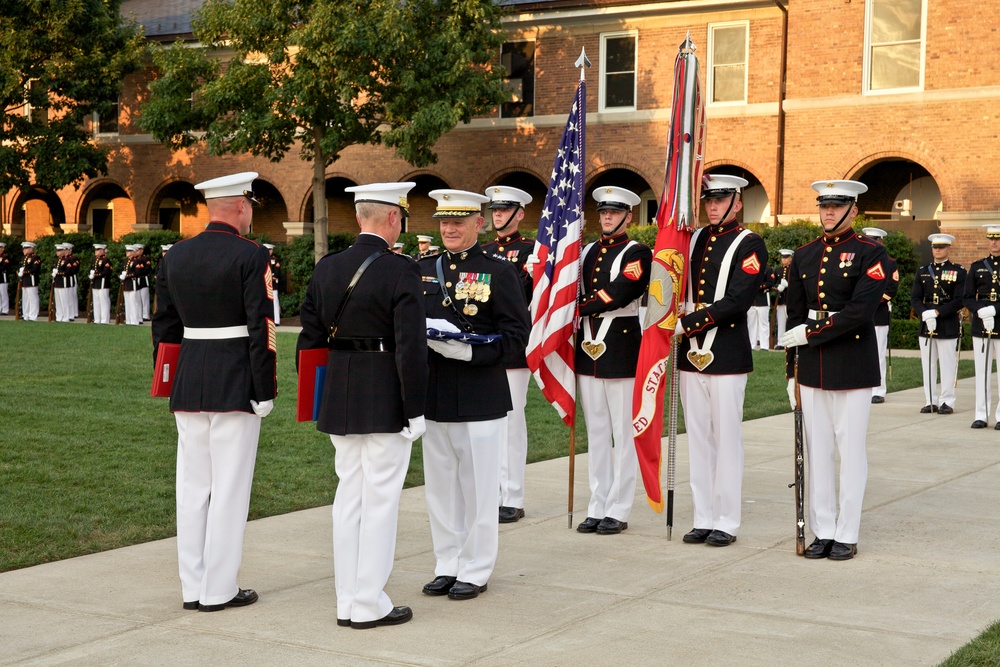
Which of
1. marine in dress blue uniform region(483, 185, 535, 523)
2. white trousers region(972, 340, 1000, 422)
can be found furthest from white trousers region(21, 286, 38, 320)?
marine in dress blue uniform region(483, 185, 535, 523)

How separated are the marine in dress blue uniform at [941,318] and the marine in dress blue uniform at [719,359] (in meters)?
8.00

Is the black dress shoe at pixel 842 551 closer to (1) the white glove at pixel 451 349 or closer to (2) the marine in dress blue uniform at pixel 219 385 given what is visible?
(1) the white glove at pixel 451 349

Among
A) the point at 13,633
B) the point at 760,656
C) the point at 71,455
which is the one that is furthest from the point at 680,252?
the point at 71,455

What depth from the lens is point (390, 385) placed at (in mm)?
5668

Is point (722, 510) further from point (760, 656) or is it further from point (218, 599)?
point (218, 599)

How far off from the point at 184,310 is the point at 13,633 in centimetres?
172

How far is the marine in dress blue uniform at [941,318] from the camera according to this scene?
14.6 m

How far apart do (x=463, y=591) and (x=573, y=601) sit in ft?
1.88

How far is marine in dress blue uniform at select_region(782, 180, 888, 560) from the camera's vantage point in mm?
7152

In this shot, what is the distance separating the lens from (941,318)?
14.9m

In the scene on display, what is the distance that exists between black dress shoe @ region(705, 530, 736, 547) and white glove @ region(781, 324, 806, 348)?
1260 millimetres

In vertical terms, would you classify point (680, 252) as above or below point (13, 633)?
above

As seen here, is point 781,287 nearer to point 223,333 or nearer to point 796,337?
point 796,337

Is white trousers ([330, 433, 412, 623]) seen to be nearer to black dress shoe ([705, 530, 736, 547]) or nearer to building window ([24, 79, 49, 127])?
black dress shoe ([705, 530, 736, 547])
